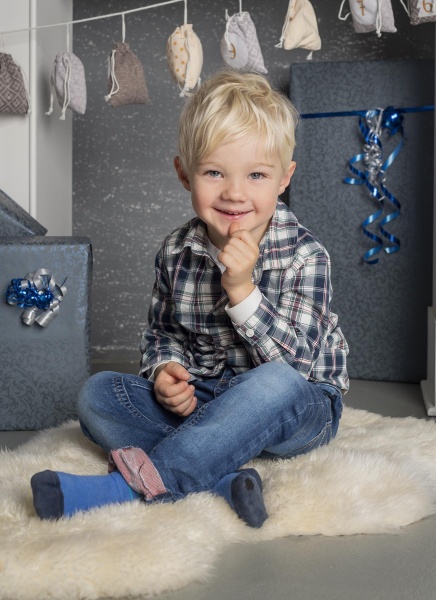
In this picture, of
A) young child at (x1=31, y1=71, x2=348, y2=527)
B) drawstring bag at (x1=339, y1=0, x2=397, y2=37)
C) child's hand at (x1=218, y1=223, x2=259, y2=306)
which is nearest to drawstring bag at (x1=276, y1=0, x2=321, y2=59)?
drawstring bag at (x1=339, y1=0, x2=397, y2=37)

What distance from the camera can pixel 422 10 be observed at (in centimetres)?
180

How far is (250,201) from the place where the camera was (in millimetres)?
1310

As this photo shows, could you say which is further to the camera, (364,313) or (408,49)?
(408,49)

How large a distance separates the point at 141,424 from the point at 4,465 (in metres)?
0.23

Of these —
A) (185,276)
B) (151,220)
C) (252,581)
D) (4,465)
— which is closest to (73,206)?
(151,220)

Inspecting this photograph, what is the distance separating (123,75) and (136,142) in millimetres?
496

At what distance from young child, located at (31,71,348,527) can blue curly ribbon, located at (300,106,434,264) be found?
3.07 ft

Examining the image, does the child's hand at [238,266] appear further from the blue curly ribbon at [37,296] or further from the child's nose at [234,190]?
the blue curly ribbon at [37,296]

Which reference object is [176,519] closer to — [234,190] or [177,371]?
[177,371]

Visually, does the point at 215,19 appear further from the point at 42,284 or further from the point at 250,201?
the point at 250,201

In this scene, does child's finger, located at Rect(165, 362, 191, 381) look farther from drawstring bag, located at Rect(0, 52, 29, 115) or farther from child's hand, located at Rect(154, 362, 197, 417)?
drawstring bag, located at Rect(0, 52, 29, 115)

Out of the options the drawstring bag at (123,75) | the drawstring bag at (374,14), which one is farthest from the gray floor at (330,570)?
the drawstring bag at (123,75)

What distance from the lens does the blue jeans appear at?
3.76ft

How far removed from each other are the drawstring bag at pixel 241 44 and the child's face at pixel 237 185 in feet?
2.66
